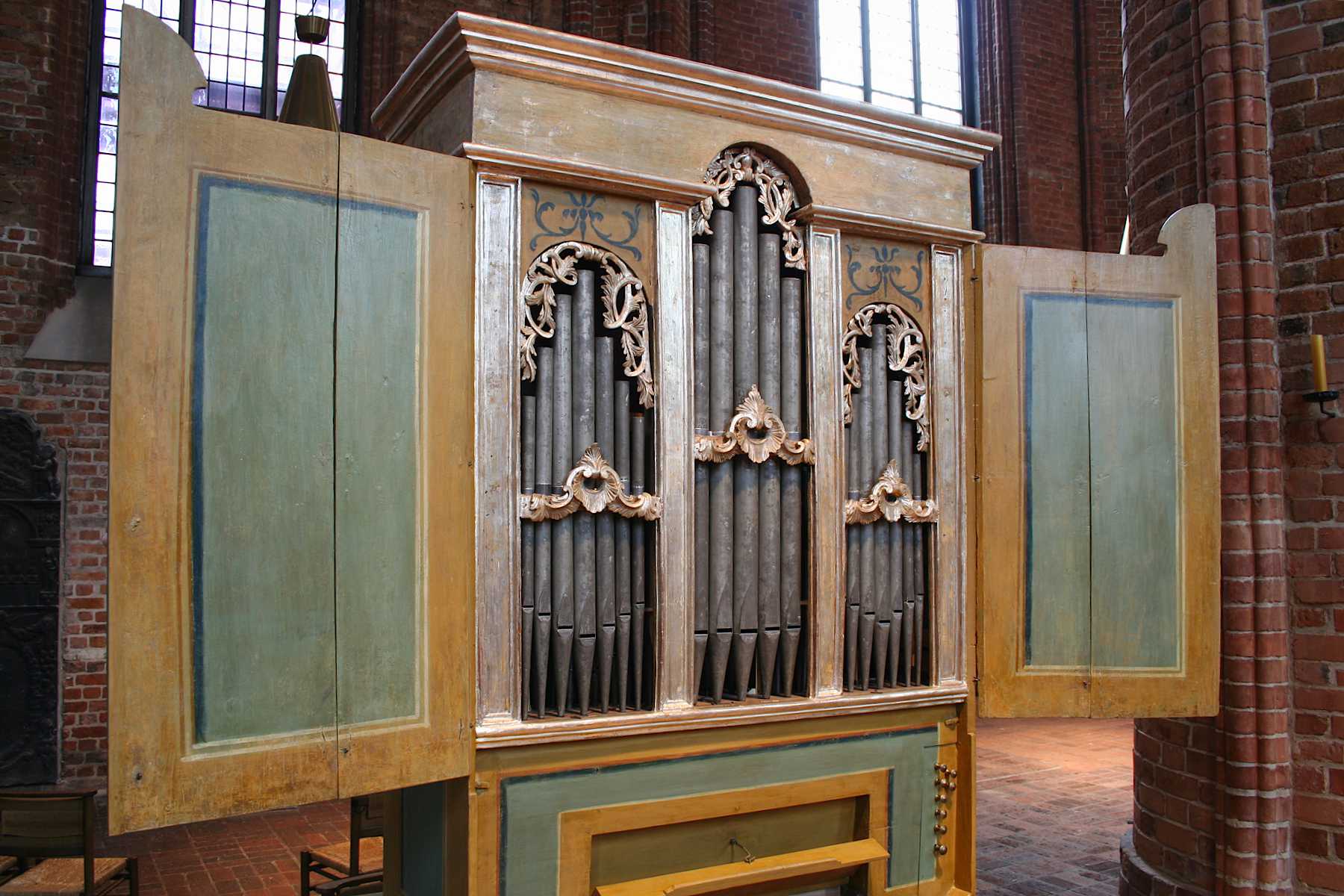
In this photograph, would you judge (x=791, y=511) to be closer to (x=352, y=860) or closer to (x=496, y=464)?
(x=496, y=464)

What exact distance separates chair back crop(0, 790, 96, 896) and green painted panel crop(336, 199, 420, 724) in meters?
2.44

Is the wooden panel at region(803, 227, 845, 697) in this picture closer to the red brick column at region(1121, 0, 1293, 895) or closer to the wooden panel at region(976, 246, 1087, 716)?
the wooden panel at region(976, 246, 1087, 716)

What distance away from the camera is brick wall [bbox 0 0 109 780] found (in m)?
7.88

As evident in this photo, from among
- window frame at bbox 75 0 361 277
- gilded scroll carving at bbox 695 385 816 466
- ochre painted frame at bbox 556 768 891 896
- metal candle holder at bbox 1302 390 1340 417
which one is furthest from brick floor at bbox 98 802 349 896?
metal candle holder at bbox 1302 390 1340 417

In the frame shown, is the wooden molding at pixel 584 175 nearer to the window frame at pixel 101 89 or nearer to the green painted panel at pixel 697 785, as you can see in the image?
the green painted panel at pixel 697 785

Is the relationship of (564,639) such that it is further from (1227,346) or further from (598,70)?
(1227,346)

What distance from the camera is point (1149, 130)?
16.0ft

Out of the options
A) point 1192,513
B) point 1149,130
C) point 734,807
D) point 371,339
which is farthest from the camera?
point 1149,130

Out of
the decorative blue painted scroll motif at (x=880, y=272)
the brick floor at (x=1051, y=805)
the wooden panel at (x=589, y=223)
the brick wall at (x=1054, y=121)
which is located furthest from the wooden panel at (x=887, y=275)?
the brick wall at (x=1054, y=121)

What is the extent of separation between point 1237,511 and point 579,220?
305 centimetres

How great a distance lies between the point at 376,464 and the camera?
296cm

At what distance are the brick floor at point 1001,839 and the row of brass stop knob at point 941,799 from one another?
2364mm

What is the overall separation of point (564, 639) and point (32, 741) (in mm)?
6518

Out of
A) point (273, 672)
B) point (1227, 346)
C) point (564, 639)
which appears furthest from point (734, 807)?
point (1227, 346)
